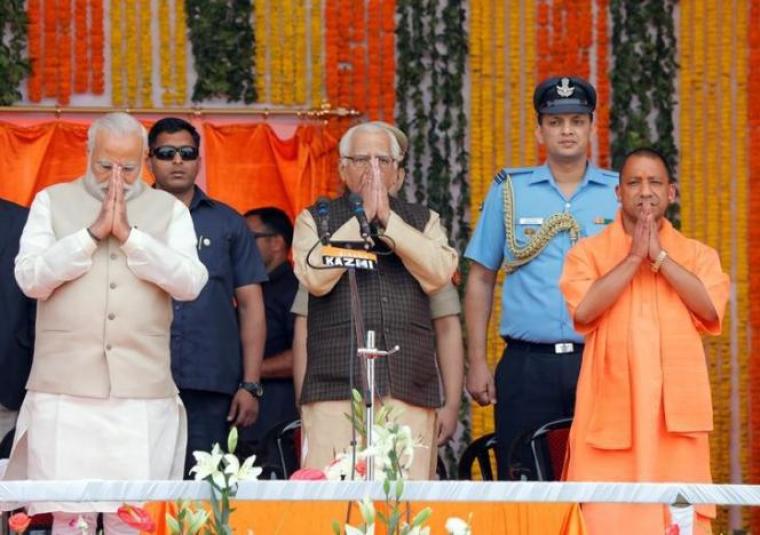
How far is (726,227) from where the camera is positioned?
30.1 ft

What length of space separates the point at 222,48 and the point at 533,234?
281cm

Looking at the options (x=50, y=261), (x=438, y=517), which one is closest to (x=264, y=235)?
(x=50, y=261)

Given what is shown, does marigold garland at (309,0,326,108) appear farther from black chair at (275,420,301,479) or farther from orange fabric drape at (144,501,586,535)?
orange fabric drape at (144,501,586,535)

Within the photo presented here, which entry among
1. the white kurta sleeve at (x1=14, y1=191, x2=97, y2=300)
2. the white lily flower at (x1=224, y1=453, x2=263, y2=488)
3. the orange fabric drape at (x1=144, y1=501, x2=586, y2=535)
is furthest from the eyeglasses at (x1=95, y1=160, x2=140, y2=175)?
the white lily flower at (x1=224, y1=453, x2=263, y2=488)

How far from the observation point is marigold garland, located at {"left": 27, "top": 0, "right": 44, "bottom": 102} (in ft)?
29.9

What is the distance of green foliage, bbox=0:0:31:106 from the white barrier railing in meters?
4.63

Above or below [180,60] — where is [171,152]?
below

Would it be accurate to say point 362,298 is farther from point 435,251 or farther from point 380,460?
point 380,460

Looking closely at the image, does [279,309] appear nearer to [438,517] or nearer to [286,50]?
[286,50]

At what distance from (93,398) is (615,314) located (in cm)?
169

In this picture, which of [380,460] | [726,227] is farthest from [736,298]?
[380,460]

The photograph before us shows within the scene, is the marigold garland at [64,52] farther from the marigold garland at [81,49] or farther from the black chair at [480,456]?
the black chair at [480,456]

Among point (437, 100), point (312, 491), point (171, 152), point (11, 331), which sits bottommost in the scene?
point (312, 491)

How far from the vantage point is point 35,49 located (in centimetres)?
912
